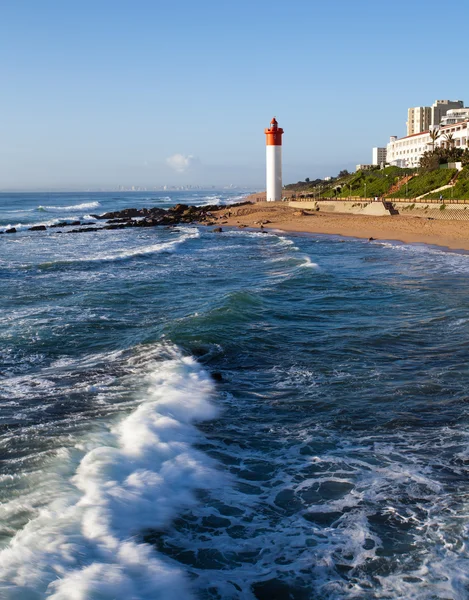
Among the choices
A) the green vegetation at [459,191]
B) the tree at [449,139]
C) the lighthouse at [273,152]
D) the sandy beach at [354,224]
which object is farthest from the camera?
the tree at [449,139]

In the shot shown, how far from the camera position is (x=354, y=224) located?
3784cm

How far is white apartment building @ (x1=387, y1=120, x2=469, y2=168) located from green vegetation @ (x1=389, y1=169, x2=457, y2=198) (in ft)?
38.1

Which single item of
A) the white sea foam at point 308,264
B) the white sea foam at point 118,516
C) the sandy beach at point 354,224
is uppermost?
the sandy beach at point 354,224

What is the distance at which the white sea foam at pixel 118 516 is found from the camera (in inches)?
170

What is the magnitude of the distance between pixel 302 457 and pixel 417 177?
1878 inches

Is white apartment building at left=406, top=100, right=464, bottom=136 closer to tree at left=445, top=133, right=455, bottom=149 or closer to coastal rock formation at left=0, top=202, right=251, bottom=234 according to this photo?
tree at left=445, top=133, right=455, bottom=149

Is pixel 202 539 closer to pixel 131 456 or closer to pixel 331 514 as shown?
pixel 331 514

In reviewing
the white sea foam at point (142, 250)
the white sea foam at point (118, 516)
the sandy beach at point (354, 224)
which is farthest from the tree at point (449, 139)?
the white sea foam at point (118, 516)

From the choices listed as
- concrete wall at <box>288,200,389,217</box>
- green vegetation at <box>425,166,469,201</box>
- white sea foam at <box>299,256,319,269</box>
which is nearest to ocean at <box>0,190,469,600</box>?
white sea foam at <box>299,256,319,269</box>

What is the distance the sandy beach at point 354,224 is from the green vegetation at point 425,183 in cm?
618

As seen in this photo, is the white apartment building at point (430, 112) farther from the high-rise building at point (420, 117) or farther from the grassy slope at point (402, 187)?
the grassy slope at point (402, 187)

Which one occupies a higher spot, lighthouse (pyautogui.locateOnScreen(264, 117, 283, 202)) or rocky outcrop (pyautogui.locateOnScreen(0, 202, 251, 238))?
lighthouse (pyautogui.locateOnScreen(264, 117, 283, 202))

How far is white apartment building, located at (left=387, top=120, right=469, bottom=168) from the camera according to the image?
201 feet

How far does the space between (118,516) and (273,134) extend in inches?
2086
